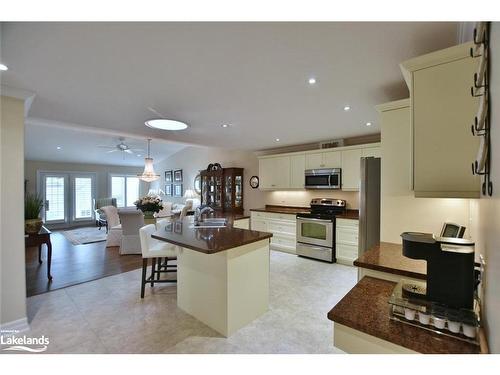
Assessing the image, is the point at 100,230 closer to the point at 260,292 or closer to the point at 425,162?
the point at 260,292

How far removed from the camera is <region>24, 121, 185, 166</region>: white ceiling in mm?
5828

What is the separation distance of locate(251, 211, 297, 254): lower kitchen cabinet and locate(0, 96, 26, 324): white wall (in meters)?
4.03

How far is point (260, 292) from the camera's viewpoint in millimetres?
2549

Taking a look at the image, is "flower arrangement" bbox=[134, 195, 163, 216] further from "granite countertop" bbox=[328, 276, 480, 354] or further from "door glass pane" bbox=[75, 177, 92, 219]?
"door glass pane" bbox=[75, 177, 92, 219]

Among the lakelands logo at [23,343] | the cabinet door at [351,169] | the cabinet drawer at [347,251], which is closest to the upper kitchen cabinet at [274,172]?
the cabinet door at [351,169]

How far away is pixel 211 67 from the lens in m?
1.80

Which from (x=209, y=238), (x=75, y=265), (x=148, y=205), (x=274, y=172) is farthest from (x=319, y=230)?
(x=75, y=265)

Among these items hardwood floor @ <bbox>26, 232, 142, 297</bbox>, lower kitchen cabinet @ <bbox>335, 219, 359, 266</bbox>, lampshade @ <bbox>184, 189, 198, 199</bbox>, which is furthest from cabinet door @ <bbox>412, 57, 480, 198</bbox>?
lampshade @ <bbox>184, 189, 198, 199</bbox>

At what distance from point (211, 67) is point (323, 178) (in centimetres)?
345

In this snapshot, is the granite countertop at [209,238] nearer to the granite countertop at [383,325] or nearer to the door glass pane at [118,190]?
the granite countertop at [383,325]

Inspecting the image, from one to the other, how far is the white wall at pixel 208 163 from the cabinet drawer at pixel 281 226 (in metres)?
0.97

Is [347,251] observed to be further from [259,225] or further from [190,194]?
[190,194]

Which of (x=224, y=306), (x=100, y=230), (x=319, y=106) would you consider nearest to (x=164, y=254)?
(x=224, y=306)

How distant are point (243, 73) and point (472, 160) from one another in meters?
1.63
